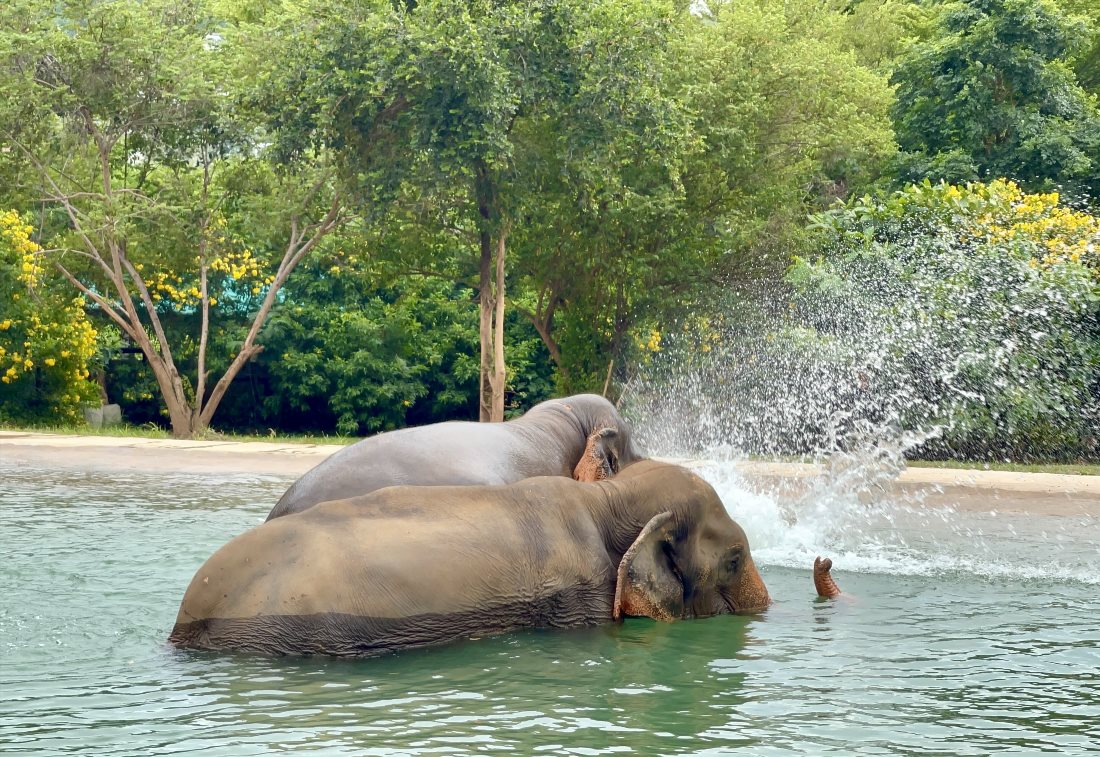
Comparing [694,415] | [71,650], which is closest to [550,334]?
[694,415]

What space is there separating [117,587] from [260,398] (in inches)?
855

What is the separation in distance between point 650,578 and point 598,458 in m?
1.54

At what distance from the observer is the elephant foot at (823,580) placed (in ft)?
28.0

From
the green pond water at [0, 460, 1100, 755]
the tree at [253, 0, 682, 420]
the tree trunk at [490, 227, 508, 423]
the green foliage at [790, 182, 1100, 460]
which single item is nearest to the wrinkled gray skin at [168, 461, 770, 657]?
the green pond water at [0, 460, 1100, 755]

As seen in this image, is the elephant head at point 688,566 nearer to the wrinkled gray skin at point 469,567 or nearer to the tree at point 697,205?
the wrinkled gray skin at point 469,567

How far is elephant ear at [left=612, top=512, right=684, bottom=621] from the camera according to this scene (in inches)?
299

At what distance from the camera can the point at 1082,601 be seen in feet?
29.1

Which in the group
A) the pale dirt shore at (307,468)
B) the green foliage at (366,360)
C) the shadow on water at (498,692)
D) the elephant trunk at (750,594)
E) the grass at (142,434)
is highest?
the green foliage at (366,360)

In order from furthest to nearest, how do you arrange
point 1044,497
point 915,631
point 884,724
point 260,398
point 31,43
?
point 260,398
point 31,43
point 1044,497
point 915,631
point 884,724

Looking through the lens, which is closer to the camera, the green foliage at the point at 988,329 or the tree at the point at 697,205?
the green foliage at the point at 988,329

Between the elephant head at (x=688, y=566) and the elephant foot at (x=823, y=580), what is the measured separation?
1.66ft

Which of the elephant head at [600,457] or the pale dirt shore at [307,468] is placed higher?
the elephant head at [600,457]

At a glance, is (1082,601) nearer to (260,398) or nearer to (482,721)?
(482,721)

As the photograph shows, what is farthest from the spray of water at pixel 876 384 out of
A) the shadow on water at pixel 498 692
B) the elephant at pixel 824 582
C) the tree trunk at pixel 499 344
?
the shadow on water at pixel 498 692
